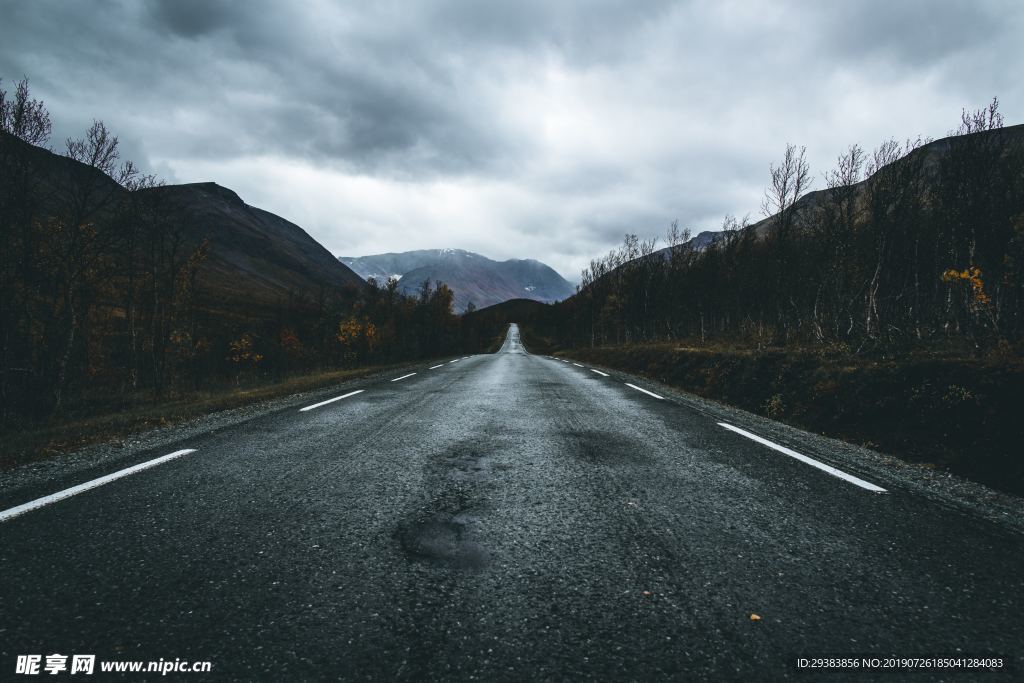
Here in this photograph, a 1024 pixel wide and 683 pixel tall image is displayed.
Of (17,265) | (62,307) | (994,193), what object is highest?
(994,193)

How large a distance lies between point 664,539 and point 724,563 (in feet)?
1.22

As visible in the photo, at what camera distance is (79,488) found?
11.5ft

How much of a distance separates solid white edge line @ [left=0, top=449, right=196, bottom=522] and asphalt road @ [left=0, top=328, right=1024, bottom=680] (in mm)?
88

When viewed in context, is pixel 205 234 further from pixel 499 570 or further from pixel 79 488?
pixel 499 570

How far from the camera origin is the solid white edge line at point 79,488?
9.84 ft

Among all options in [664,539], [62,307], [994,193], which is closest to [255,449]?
[664,539]

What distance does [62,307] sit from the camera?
58.7 feet

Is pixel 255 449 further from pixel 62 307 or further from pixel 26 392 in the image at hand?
pixel 62 307

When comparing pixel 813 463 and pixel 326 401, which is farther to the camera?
pixel 326 401

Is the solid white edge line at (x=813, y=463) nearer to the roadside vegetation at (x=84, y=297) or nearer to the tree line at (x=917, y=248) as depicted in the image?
the tree line at (x=917, y=248)

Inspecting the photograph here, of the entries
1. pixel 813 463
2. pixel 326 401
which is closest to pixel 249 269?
pixel 326 401

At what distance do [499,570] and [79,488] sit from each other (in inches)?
145

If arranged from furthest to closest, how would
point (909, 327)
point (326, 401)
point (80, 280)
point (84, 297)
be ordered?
1. point (84, 297)
2. point (80, 280)
3. point (909, 327)
4. point (326, 401)

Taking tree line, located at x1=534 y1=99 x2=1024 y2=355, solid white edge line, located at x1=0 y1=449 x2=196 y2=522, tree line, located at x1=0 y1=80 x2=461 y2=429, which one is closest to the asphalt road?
solid white edge line, located at x1=0 y1=449 x2=196 y2=522
